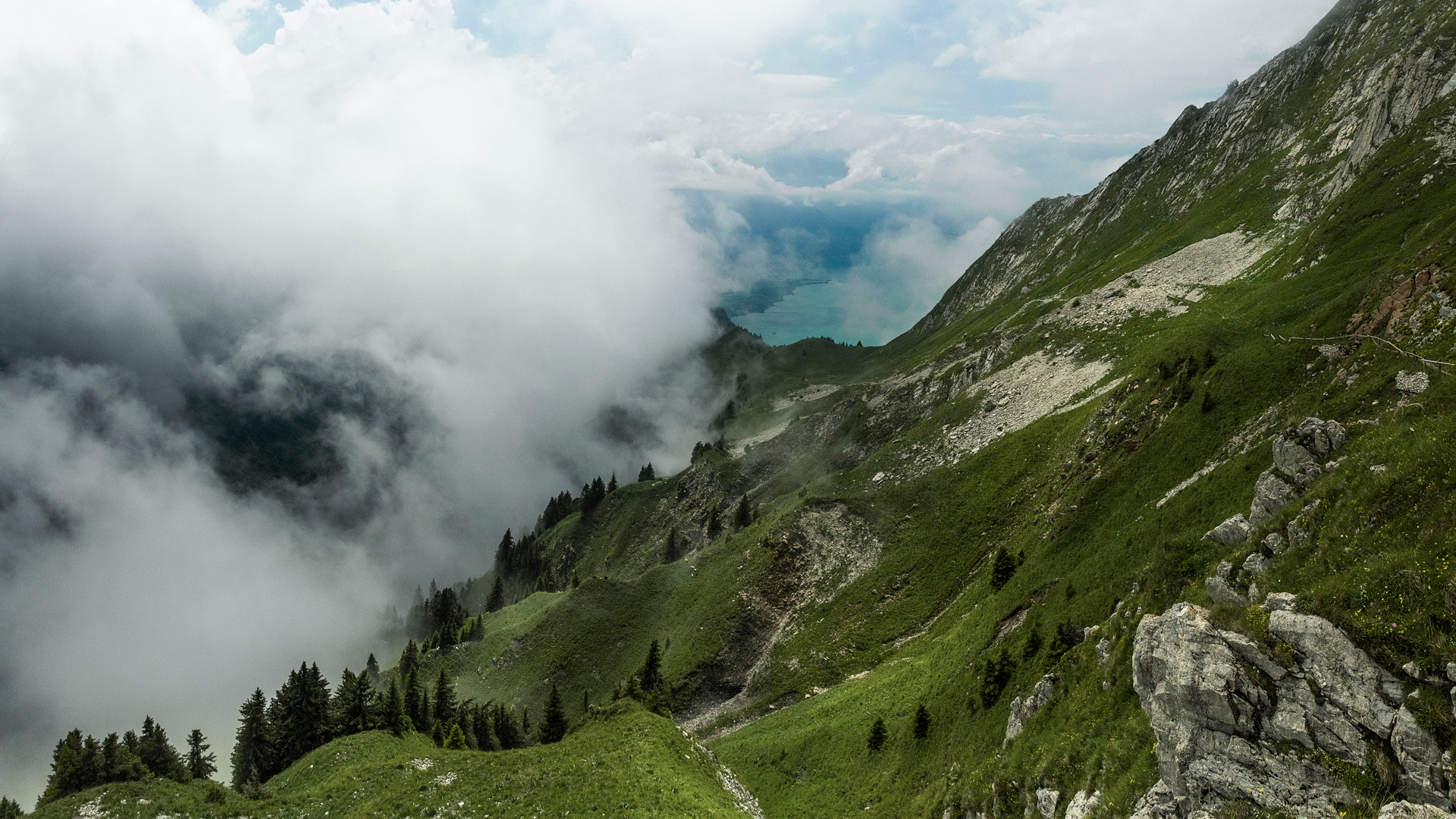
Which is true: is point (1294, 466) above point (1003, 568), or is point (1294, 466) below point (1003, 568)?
below

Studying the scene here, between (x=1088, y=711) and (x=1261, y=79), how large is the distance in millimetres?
209493

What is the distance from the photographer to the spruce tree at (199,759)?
2382 inches

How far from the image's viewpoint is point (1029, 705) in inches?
1280

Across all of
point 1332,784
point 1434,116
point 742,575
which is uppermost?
point 1434,116

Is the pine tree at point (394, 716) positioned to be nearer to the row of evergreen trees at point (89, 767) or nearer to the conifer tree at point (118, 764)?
the row of evergreen trees at point (89, 767)

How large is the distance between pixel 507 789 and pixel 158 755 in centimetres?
4521

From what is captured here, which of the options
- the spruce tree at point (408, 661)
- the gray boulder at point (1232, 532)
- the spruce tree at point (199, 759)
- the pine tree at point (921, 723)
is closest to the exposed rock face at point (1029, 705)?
the gray boulder at point (1232, 532)

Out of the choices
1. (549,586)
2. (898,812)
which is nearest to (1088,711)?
(898,812)

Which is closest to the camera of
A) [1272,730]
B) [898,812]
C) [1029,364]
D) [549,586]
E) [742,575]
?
[1272,730]

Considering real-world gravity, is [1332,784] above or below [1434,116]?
below

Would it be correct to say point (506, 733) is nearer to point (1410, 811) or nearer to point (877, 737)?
point (877, 737)

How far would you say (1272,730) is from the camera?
1688 cm

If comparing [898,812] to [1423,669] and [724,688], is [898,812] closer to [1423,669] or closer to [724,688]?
[1423,669]

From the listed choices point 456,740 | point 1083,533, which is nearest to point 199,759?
point 456,740
